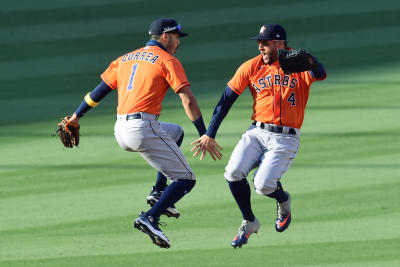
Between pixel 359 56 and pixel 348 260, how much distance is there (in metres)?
8.33

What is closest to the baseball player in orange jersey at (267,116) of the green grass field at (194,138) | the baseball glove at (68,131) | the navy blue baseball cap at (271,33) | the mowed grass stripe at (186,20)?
the navy blue baseball cap at (271,33)

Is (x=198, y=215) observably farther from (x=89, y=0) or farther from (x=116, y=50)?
(x=89, y=0)

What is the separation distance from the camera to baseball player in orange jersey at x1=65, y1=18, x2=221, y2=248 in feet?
31.0

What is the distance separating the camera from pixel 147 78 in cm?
949

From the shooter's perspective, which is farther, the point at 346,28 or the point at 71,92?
the point at 346,28

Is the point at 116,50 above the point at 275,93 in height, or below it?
below

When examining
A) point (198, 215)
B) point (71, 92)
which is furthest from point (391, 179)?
point (71, 92)

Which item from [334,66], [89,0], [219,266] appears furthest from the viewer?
[89,0]

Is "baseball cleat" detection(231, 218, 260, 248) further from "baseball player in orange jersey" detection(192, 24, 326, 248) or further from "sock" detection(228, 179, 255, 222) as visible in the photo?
"sock" detection(228, 179, 255, 222)

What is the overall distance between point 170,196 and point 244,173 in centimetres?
76

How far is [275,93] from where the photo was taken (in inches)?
386

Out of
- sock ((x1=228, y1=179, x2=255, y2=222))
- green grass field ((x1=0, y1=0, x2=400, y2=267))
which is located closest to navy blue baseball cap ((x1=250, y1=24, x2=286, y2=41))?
sock ((x1=228, y1=179, x2=255, y2=222))

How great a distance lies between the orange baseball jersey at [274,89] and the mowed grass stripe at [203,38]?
8787 millimetres

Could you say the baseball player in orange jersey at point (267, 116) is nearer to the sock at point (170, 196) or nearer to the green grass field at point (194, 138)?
the sock at point (170, 196)
